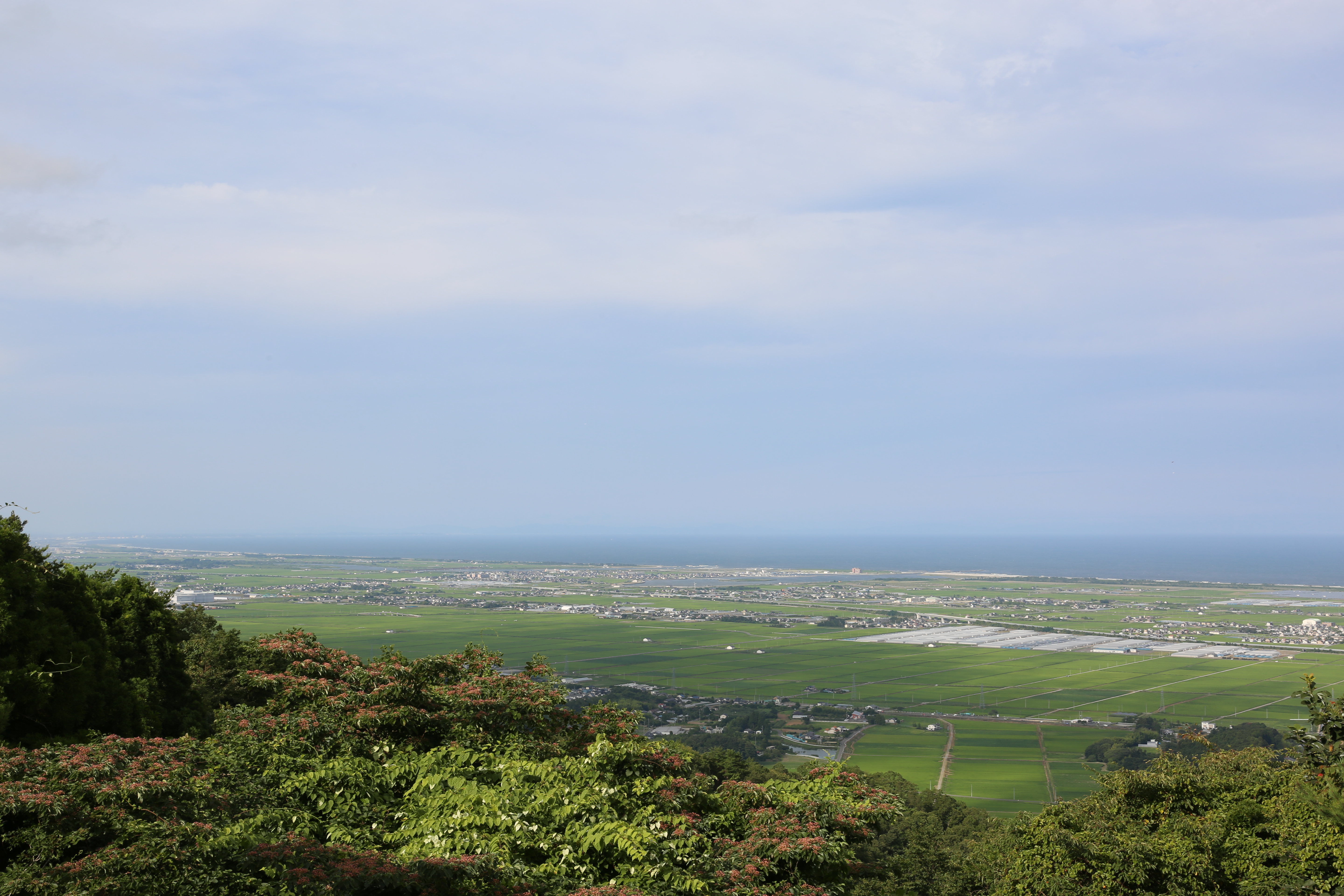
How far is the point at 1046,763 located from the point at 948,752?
5210 mm

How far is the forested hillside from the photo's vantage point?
23.9 feet

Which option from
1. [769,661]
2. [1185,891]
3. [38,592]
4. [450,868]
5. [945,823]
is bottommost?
[769,661]

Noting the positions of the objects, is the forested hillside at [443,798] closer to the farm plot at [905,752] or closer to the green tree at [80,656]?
the green tree at [80,656]

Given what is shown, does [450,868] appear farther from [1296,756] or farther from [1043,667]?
[1043,667]

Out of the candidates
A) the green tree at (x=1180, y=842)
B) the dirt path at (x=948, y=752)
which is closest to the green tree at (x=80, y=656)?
the green tree at (x=1180, y=842)

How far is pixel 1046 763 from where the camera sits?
46.3 m

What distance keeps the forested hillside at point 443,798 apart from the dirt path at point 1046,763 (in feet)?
78.9

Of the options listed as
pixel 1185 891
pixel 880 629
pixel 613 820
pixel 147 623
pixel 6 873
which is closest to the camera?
pixel 6 873

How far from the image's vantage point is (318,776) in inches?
382

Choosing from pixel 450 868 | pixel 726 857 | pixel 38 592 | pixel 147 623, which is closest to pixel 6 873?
pixel 450 868

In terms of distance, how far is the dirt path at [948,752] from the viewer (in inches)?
1689

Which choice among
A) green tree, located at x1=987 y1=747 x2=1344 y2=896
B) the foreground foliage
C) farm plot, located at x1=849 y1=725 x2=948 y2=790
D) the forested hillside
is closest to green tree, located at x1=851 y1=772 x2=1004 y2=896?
the forested hillside

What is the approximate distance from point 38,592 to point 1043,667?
78.8 m

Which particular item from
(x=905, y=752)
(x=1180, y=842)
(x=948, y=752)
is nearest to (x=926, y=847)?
(x=1180, y=842)
